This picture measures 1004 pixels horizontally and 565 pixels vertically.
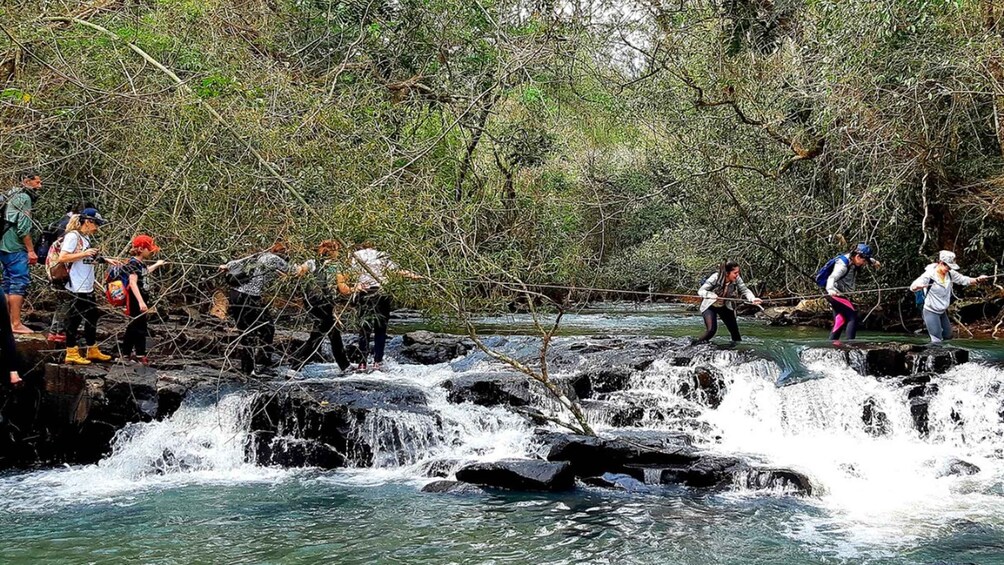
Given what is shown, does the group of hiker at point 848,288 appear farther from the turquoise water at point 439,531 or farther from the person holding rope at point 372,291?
the turquoise water at point 439,531

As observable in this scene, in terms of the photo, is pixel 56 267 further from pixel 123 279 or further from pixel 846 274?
pixel 846 274

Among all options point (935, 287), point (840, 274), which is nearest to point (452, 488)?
point (840, 274)

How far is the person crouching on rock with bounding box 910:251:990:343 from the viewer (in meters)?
11.8

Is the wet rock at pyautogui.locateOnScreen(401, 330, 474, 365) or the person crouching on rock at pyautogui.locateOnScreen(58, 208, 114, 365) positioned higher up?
the person crouching on rock at pyautogui.locateOnScreen(58, 208, 114, 365)

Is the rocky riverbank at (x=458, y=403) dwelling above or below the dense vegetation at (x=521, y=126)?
below

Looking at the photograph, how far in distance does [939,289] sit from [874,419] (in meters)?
2.26

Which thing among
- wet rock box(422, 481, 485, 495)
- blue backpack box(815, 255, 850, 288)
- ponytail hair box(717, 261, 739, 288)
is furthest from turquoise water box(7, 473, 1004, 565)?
blue backpack box(815, 255, 850, 288)

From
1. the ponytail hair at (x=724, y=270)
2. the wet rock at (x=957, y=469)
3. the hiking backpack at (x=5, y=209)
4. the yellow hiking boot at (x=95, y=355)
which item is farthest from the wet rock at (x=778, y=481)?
the hiking backpack at (x=5, y=209)

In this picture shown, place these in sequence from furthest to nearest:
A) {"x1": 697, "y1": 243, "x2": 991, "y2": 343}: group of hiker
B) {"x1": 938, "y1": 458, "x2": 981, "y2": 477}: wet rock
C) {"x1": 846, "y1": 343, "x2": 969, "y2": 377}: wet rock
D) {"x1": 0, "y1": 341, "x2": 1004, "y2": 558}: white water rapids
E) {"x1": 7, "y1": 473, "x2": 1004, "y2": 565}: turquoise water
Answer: {"x1": 697, "y1": 243, "x2": 991, "y2": 343}: group of hiker, {"x1": 846, "y1": 343, "x2": 969, "y2": 377}: wet rock, {"x1": 938, "y1": 458, "x2": 981, "y2": 477}: wet rock, {"x1": 0, "y1": 341, "x2": 1004, "y2": 558}: white water rapids, {"x1": 7, "y1": 473, "x2": 1004, "y2": 565}: turquoise water

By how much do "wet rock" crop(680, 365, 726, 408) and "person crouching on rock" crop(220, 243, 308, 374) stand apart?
16.5 feet

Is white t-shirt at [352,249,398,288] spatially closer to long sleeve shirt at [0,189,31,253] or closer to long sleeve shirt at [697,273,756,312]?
long sleeve shirt at [0,189,31,253]

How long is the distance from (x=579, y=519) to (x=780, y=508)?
1.71m

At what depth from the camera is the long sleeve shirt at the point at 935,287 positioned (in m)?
11.9

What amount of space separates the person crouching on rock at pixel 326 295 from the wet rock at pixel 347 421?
0.50 m
